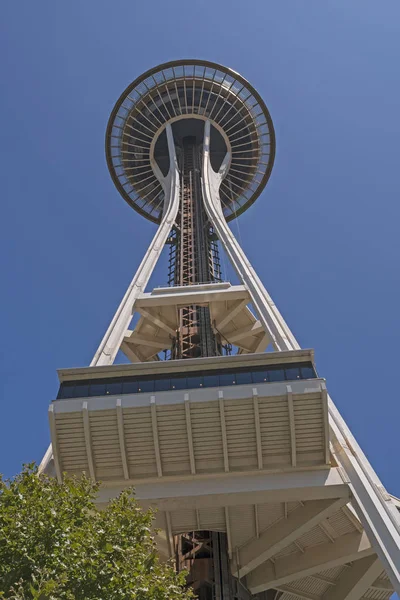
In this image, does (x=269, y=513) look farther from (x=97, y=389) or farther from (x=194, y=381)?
(x=97, y=389)

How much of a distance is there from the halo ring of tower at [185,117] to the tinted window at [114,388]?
1402 inches

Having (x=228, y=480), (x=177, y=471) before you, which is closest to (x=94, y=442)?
(x=177, y=471)

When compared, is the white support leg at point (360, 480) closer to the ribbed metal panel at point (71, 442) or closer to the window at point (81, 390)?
the window at point (81, 390)

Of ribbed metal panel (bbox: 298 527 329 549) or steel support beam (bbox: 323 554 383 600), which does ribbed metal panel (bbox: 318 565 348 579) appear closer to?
steel support beam (bbox: 323 554 383 600)

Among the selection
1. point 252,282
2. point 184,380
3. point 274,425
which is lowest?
point 274,425

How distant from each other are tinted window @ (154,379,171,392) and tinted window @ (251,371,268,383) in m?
2.94

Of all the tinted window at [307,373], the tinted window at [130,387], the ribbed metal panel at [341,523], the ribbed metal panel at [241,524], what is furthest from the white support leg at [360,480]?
the tinted window at [130,387]

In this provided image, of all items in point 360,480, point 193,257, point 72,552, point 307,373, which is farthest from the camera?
point 193,257

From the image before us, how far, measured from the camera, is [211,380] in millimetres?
19188

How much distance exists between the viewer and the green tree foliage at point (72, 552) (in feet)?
29.9

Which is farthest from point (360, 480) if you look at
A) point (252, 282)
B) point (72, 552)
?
point (252, 282)

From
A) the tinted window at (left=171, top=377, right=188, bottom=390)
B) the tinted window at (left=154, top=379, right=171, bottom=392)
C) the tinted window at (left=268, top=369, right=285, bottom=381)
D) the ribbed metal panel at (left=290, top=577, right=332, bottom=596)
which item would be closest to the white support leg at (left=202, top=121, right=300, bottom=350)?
the tinted window at (left=268, top=369, right=285, bottom=381)

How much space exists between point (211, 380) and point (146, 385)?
225 centimetres

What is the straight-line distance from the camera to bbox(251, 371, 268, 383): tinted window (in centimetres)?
1894
